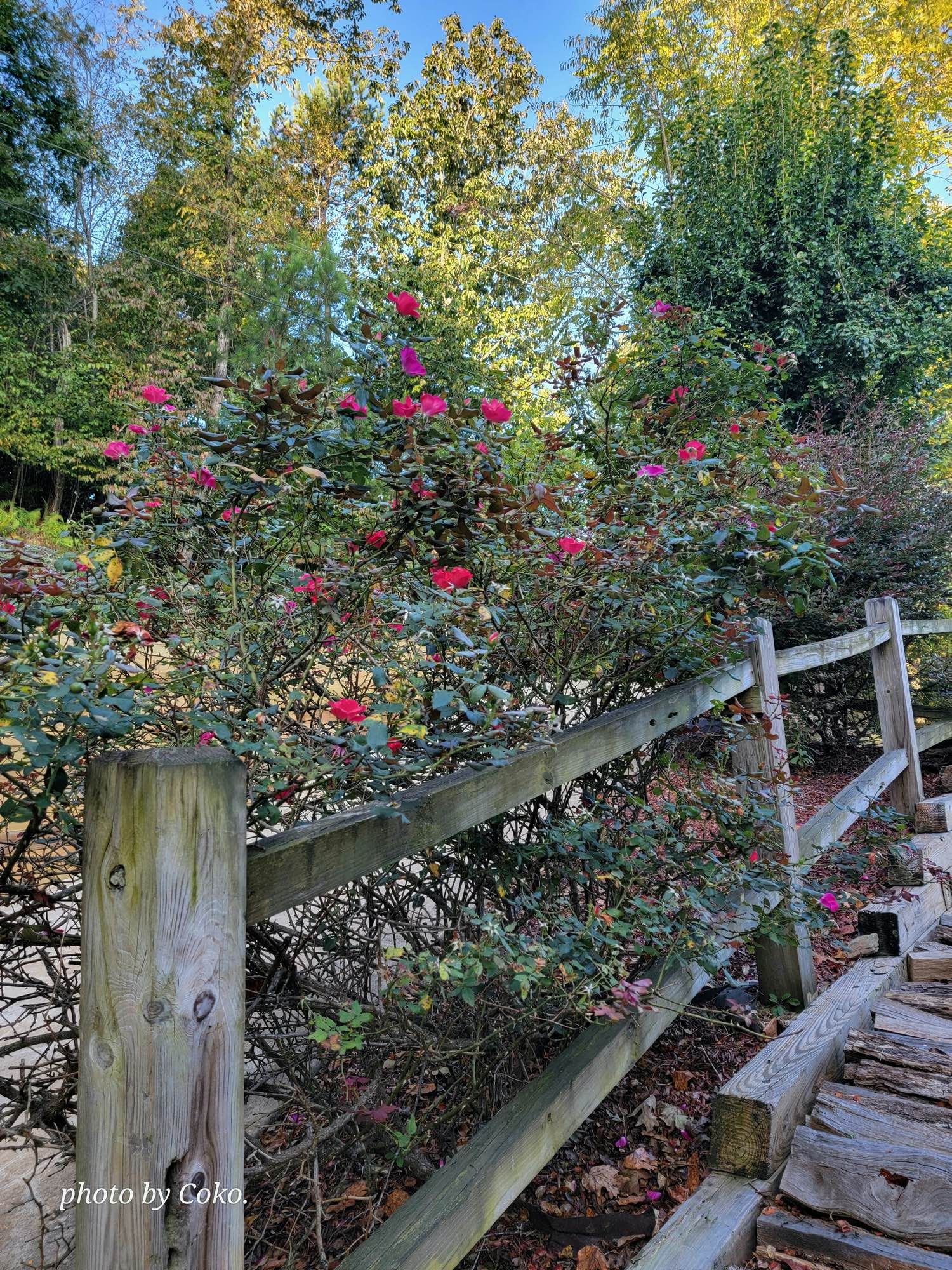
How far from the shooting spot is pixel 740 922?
7.31ft

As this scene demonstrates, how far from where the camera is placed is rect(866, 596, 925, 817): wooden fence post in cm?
400

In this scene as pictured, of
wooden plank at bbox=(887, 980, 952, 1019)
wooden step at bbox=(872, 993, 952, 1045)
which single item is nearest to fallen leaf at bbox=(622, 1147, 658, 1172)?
wooden step at bbox=(872, 993, 952, 1045)

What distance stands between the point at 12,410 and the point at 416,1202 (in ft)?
53.8

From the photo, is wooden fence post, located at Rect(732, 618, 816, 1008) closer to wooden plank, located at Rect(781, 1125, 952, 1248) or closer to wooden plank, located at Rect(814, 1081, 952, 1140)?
wooden plank, located at Rect(814, 1081, 952, 1140)

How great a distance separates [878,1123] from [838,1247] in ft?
1.26

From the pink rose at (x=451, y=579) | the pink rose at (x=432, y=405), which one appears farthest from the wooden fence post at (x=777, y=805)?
the pink rose at (x=432, y=405)

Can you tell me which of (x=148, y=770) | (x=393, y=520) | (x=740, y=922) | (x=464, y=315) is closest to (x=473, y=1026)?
(x=740, y=922)

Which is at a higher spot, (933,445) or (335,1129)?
(933,445)

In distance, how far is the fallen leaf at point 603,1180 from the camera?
2084 millimetres

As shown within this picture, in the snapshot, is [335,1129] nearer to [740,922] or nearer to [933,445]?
[740,922]

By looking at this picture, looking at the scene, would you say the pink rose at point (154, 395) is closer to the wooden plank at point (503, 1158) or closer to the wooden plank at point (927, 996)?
the wooden plank at point (503, 1158)

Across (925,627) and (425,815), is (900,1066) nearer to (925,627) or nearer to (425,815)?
(425,815)

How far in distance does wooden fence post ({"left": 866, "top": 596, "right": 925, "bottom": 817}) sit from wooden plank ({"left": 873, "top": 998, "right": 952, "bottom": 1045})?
73.7 inches

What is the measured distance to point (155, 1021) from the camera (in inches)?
30.2
